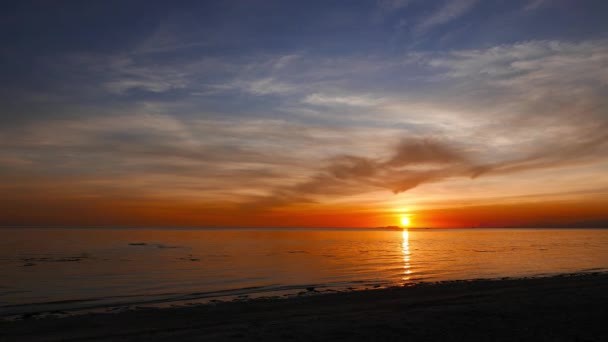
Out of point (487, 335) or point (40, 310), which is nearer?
point (487, 335)

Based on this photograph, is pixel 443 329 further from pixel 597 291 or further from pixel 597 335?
pixel 597 291

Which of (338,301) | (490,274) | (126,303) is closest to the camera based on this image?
(338,301)

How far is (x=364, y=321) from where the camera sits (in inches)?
602

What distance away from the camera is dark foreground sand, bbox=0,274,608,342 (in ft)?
43.5

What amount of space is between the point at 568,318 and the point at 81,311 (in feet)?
69.5

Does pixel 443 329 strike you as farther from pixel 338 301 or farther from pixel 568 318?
pixel 338 301

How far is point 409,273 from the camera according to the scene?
127ft

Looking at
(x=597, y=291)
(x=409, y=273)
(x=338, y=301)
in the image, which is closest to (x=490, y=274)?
(x=409, y=273)

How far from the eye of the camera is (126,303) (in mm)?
23359

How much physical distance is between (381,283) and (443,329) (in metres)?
17.9

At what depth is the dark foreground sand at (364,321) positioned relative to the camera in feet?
43.5

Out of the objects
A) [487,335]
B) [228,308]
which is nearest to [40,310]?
[228,308]

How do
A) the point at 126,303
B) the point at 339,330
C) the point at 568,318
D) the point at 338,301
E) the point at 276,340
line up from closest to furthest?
the point at 276,340
the point at 339,330
the point at 568,318
the point at 338,301
the point at 126,303

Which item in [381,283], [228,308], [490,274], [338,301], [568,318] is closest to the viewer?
[568,318]
